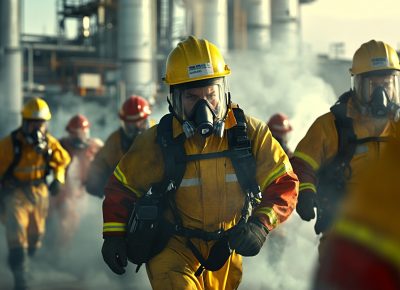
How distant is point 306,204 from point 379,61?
1.13m

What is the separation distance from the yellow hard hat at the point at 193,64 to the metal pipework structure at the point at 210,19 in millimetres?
23451

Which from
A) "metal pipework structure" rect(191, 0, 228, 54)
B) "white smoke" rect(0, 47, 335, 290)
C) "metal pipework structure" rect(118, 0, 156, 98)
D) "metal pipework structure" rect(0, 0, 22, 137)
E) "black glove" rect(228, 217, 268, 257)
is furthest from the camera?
"metal pipework structure" rect(191, 0, 228, 54)

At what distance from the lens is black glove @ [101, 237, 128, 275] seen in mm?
4234

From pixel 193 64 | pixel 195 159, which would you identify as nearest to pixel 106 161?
pixel 193 64

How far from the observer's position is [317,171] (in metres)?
5.52

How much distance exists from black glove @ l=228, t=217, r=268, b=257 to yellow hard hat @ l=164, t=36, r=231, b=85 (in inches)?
31.1

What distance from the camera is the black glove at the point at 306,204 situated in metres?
5.30

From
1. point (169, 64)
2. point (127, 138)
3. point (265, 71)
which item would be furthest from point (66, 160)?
point (265, 71)

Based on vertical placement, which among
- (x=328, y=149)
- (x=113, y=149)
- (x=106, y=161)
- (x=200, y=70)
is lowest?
(x=106, y=161)

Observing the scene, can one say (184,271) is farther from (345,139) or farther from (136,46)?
(136,46)

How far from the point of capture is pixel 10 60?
25.0 m

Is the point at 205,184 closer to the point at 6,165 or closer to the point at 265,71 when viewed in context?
the point at 6,165

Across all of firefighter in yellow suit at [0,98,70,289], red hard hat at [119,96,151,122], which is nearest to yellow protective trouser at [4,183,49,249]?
firefighter in yellow suit at [0,98,70,289]

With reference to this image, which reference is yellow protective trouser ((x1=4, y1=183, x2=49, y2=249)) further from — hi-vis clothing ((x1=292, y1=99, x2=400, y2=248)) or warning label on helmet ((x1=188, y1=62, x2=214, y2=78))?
warning label on helmet ((x1=188, y1=62, x2=214, y2=78))
